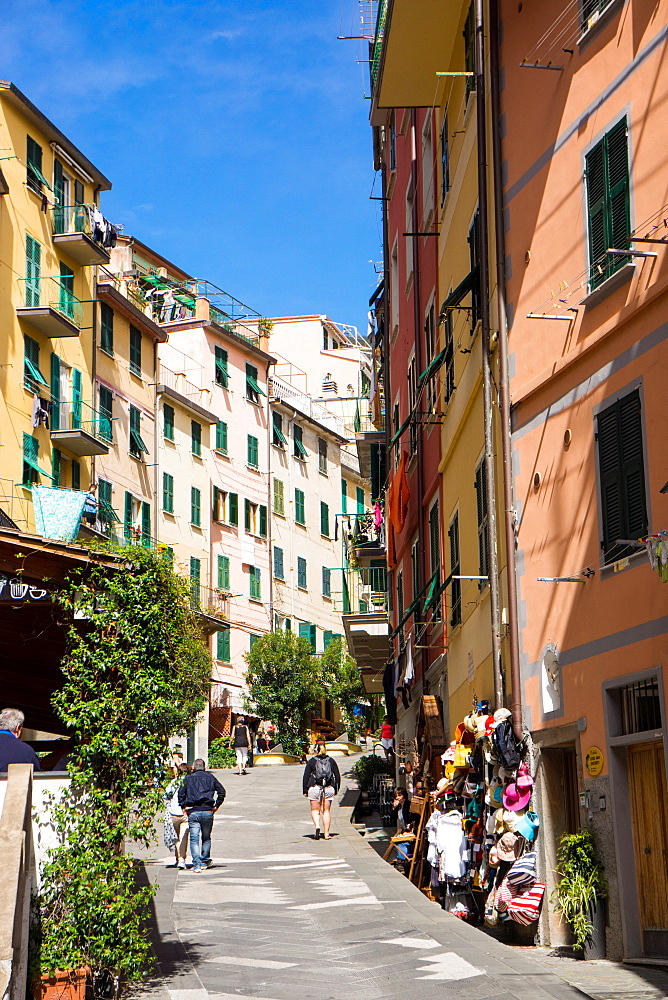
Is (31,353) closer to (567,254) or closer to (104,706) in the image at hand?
(567,254)

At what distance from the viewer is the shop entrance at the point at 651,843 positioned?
11.6 metres

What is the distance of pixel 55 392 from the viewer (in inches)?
1527

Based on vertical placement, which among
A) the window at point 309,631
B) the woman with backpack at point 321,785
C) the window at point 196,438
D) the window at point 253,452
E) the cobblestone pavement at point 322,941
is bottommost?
the cobblestone pavement at point 322,941

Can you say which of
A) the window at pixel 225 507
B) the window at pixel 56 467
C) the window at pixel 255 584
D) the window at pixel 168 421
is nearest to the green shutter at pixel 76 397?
the window at pixel 56 467

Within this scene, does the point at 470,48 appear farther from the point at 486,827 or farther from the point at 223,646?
the point at 223,646

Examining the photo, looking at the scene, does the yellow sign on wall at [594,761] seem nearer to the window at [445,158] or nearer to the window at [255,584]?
the window at [445,158]

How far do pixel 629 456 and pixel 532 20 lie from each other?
5.71 metres

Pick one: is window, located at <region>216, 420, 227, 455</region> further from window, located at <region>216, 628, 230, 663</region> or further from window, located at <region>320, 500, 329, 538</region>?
window, located at <region>320, 500, 329, 538</region>

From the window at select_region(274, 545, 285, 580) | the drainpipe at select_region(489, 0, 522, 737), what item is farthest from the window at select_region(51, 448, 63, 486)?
the drainpipe at select_region(489, 0, 522, 737)

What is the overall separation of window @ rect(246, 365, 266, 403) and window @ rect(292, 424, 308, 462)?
12.0 ft

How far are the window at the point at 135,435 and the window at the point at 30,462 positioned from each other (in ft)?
27.1

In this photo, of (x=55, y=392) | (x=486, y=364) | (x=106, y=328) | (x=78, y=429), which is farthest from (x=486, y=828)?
(x=106, y=328)

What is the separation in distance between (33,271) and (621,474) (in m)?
28.7

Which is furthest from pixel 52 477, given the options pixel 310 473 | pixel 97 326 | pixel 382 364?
pixel 310 473
